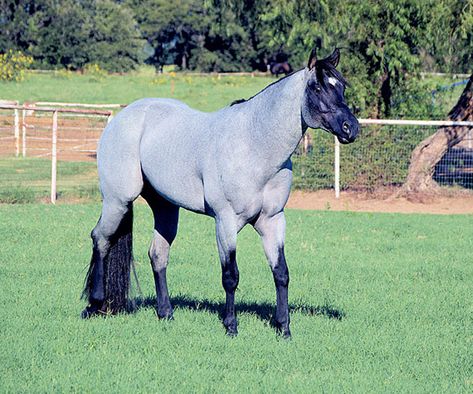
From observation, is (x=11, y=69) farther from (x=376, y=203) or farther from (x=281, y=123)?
(x=281, y=123)

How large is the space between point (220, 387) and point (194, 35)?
72.3m

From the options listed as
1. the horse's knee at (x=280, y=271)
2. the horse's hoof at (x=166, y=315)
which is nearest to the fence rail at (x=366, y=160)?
the horse's hoof at (x=166, y=315)

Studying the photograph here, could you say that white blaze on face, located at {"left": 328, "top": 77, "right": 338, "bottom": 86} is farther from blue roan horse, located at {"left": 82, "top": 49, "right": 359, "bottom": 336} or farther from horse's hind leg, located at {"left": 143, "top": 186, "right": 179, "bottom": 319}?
horse's hind leg, located at {"left": 143, "top": 186, "right": 179, "bottom": 319}

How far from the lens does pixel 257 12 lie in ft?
73.9

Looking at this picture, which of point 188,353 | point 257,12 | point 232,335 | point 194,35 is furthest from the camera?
point 194,35

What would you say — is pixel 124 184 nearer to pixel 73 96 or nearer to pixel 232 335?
pixel 232 335

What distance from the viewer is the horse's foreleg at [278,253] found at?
704 centimetres

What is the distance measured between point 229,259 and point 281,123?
116 cm

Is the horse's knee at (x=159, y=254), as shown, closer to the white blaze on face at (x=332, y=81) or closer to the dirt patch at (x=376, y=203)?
the white blaze on face at (x=332, y=81)

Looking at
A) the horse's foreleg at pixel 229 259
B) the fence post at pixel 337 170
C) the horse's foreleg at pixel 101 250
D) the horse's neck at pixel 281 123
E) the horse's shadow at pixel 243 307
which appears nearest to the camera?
the horse's neck at pixel 281 123

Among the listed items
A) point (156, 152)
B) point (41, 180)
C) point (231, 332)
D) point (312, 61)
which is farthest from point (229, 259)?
point (41, 180)

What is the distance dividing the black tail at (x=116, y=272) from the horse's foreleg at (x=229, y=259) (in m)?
1.21

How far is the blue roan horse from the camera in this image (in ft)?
21.7

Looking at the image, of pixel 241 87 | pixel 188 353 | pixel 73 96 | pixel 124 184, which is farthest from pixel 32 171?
pixel 241 87
